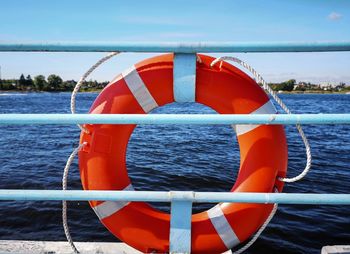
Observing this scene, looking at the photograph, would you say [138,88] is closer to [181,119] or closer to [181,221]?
[181,119]

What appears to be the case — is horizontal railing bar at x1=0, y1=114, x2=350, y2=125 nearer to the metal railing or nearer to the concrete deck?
the metal railing

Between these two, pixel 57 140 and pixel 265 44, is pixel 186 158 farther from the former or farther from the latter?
pixel 265 44

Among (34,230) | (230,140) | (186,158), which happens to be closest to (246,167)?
(34,230)

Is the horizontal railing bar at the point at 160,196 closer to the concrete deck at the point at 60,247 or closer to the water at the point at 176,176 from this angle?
the concrete deck at the point at 60,247

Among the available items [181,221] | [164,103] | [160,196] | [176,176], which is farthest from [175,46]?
[176,176]

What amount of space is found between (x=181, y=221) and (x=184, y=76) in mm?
613

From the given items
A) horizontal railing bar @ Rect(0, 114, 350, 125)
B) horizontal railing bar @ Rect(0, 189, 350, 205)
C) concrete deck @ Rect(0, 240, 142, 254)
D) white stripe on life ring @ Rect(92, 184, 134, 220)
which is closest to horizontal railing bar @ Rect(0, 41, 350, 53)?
horizontal railing bar @ Rect(0, 114, 350, 125)

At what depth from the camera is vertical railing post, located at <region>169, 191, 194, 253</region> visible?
48.8 inches

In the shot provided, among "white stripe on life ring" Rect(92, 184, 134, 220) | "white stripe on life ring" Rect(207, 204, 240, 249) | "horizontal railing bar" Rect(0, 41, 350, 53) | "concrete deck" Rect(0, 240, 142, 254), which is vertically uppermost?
"horizontal railing bar" Rect(0, 41, 350, 53)

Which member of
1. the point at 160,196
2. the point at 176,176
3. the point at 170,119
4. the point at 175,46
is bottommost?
the point at 176,176

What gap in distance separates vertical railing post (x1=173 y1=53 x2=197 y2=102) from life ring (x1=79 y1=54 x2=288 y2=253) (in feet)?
0.60

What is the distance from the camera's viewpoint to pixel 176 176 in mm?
5480

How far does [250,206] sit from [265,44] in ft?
2.70

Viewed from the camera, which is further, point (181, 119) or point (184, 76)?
point (184, 76)
